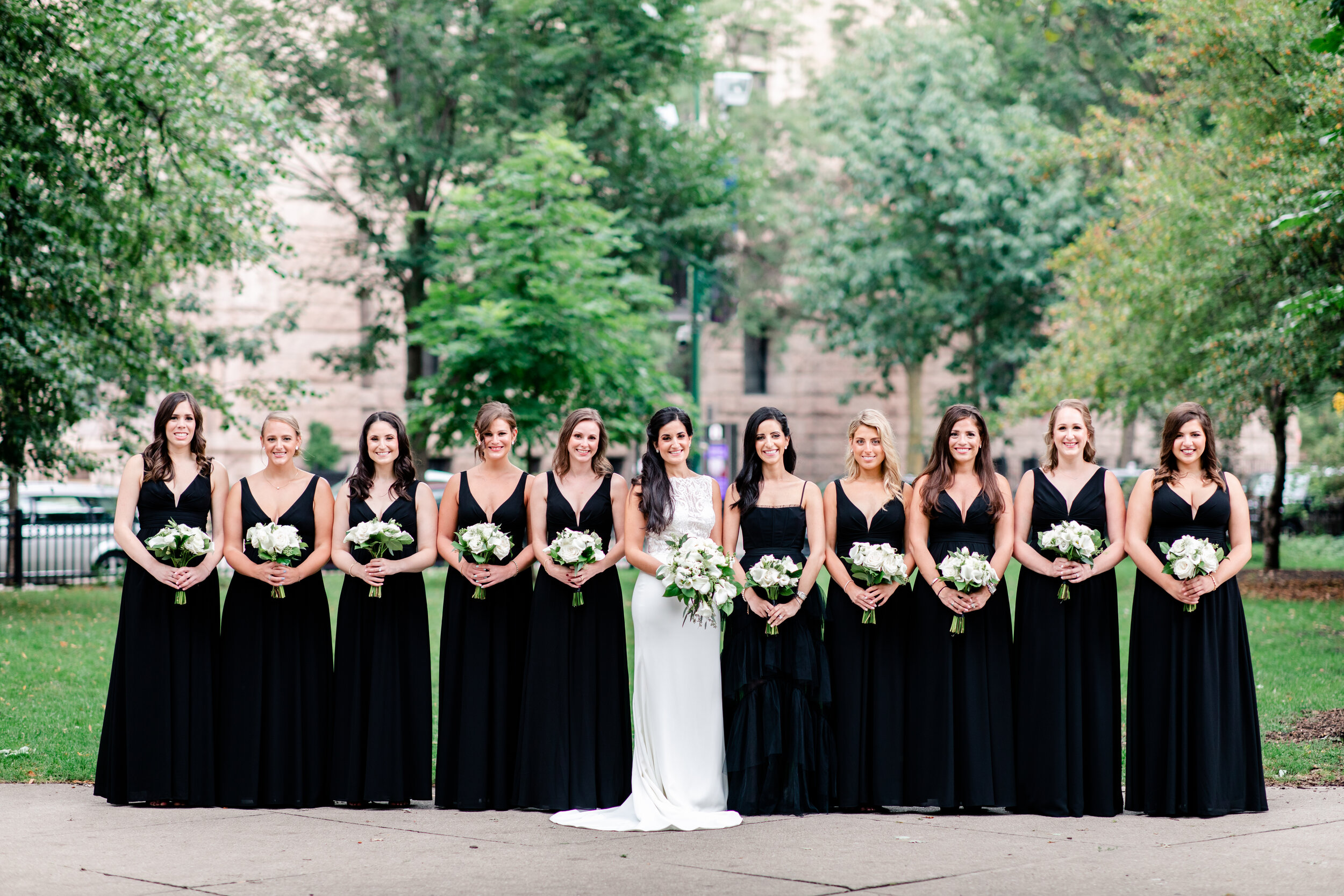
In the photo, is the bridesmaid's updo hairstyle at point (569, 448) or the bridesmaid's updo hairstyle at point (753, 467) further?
the bridesmaid's updo hairstyle at point (569, 448)

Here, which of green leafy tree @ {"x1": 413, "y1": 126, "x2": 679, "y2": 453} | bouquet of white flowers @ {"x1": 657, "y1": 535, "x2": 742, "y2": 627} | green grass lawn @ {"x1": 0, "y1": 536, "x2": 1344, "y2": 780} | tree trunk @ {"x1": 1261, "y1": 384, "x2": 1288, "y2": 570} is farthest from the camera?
tree trunk @ {"x1": 1261, "y1": 384, "x2": 1288, "y2": 570}

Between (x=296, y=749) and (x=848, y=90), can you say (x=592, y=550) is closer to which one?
(x=296, y=749)

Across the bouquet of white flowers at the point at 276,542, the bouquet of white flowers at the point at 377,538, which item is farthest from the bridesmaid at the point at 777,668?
the bouquet of white flowers at the point at 276,542

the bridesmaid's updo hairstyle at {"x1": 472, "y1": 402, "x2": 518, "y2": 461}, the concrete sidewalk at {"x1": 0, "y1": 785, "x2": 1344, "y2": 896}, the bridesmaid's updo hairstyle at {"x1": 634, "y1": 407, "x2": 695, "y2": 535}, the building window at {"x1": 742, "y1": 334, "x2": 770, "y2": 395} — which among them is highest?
the building window at {"x1": 742, "y1": 334, "x2": 770, "y2": 395}

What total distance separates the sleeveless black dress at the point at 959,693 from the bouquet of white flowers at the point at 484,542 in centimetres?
233

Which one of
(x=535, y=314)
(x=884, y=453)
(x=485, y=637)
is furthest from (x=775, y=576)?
(x=535, y=314)

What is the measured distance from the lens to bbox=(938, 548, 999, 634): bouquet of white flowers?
7902 mm

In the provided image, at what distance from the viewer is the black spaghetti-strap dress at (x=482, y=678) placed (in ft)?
27.0

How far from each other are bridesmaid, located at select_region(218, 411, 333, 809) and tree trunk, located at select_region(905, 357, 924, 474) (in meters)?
30.5

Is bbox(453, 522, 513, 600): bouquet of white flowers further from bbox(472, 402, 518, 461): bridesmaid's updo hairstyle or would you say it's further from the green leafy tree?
the green leafy tree

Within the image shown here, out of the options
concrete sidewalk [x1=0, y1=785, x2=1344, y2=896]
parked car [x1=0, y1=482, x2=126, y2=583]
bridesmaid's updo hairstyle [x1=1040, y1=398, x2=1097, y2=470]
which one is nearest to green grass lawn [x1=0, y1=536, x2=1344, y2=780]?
concrete sidewalk [x1=0, y1=785, x2=1344, y2=896]

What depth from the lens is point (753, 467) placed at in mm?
8328

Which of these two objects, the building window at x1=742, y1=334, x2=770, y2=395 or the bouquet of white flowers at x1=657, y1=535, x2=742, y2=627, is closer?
the bouquet of white flowers at x1=657, y1=535, x2=742, y2=627

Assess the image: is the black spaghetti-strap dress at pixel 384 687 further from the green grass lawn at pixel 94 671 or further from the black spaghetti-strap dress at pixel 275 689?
the green grass lawn at pixel 94 671
